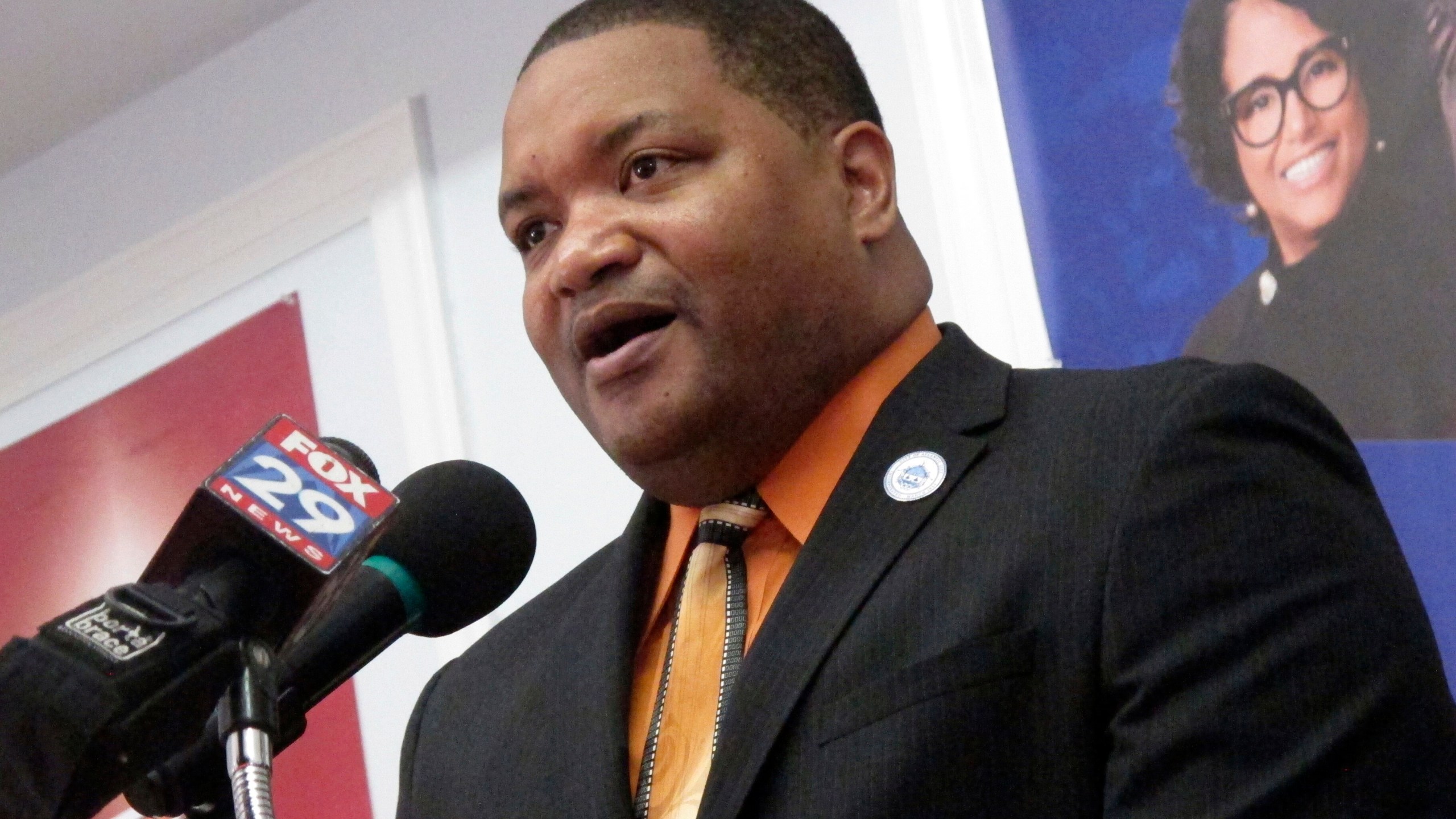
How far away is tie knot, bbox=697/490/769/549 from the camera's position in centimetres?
159

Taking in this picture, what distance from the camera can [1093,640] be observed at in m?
1.30

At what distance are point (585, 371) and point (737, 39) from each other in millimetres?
374

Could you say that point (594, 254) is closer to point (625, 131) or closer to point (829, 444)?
point (625, 131)

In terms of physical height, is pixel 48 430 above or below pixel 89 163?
below

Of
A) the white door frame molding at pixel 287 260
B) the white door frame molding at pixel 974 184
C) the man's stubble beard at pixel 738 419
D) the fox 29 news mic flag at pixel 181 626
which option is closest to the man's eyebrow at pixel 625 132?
the man's stubble beard at pixel 738 419

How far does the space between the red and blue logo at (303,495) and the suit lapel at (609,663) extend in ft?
1.24

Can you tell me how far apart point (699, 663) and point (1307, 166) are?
1110mm

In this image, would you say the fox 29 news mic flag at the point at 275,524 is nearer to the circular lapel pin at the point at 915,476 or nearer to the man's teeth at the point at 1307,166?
the circular lapel pin at the point at 915,476

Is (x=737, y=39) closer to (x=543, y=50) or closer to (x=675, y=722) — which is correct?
(x=543, y=50)

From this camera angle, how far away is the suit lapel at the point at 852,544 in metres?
1.33

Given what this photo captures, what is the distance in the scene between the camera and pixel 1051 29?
2482 mm

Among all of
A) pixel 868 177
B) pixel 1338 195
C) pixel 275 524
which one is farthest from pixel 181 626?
pixel 1338 195

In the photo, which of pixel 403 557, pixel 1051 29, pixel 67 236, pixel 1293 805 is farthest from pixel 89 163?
pixel 1293 805

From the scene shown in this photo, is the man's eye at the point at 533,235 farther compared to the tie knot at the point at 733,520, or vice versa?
the man's eye at the point at 533,235
